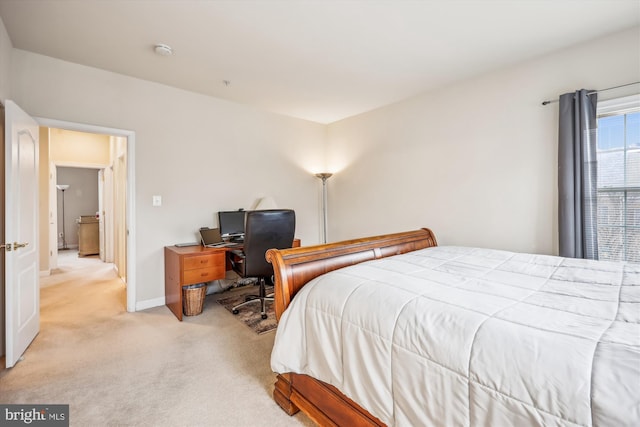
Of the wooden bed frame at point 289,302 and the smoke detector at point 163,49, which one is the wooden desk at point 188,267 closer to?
the wooden bed frame at point 289,302

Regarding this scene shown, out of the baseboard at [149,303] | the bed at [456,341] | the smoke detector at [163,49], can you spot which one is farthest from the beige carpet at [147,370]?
the smoke detector at [163,49]

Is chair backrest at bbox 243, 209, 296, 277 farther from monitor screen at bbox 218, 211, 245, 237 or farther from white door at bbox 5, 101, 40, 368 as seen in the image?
white door at bbox 5, 101, 40, 368

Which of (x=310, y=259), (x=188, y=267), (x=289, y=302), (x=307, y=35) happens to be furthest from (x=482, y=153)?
(x=188, y=267)

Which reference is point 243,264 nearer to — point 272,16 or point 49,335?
point 49,335

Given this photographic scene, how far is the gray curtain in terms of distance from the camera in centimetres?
242

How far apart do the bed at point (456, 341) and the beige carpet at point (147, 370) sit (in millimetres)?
354

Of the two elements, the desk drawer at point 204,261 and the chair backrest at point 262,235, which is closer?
the chair backrest at point 262,235

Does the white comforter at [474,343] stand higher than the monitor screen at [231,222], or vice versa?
the monitor screen at [231,222]

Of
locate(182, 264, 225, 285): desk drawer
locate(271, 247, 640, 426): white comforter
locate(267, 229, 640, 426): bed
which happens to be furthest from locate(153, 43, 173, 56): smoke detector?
locate(271, 247, 640, 426): white comforter

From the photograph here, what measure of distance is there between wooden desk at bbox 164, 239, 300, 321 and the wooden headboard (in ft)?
5.53

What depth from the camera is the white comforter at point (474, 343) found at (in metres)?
0.78

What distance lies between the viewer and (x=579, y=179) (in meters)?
2.45

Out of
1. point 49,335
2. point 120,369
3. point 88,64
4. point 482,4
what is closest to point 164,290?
point 49,335

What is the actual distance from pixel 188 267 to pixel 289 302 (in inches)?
71.0
